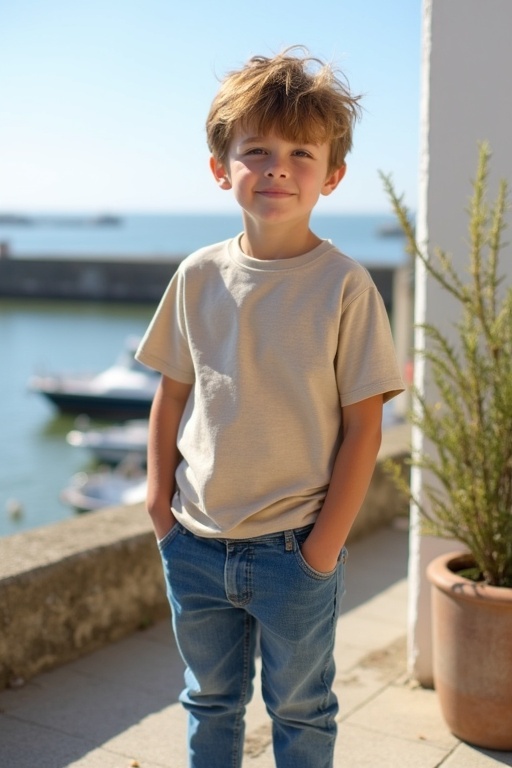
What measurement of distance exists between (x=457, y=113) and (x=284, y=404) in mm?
1525

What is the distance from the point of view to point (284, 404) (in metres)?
2.04

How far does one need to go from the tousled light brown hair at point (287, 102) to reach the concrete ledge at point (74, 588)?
176 cm

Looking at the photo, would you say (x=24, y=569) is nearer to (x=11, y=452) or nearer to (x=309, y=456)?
(x=309, y=456)

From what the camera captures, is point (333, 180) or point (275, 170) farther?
point (333, 180)

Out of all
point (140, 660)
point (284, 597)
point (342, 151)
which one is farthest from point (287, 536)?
point (140, 660)

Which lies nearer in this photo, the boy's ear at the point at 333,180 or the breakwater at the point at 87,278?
the boy's ear at the point at 333,180

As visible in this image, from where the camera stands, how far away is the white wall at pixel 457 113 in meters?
3.11

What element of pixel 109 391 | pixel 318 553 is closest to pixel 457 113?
pixel 318 553

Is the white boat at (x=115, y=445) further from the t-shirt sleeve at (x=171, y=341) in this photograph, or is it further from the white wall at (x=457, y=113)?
the t-shirt sleeve at (x=171, y=341)

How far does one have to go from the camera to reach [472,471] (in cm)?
301

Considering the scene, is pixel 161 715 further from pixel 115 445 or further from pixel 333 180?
pixel 115 445

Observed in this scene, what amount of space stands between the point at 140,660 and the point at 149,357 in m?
1.64

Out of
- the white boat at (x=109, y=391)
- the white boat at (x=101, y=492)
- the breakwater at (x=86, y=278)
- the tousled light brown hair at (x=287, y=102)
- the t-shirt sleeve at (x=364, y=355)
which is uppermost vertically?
the breakwater at (x=86, y=278)

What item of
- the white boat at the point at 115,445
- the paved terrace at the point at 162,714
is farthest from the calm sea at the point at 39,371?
the paved terrace at the point at 162,714
